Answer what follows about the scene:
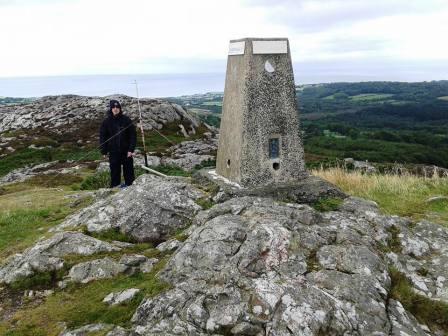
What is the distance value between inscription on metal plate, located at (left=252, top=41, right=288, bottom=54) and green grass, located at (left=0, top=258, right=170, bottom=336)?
5133 millimetres

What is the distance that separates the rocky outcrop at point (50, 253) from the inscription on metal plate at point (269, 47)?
16.5ft

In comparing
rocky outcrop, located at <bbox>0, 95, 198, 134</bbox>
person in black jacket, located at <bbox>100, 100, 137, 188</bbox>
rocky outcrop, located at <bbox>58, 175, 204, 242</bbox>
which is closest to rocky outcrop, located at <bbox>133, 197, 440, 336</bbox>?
rocky outcrop, located at <bbox>58, 175, 204, 242</bbox>

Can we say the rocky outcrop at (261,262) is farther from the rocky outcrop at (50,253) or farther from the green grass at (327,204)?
the green grass at (327,204)

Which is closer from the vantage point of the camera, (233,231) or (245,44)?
(233,231)

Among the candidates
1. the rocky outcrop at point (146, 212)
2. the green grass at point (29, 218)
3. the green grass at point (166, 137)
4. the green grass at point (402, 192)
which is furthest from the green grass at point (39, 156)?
the rocky outcrop at point (146, 212)

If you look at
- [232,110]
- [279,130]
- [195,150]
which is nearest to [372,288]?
[279,130]

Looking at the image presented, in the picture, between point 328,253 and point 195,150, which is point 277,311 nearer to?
point 328,253

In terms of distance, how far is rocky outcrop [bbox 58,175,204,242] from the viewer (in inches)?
347

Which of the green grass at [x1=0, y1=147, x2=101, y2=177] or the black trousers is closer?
the black trousers

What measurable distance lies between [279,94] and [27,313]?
6464mm

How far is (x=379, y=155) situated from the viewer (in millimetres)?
87938

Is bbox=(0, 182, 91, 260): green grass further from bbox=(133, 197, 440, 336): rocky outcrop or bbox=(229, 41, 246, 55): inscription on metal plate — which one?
bbox=(229, 41, 246, 55): inscription on metal plate

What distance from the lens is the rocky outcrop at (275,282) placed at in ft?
19.0

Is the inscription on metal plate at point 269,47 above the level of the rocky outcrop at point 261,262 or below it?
above
